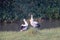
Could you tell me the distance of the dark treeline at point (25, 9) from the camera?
1490cm

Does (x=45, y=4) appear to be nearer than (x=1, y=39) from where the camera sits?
No

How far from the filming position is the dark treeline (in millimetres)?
14898

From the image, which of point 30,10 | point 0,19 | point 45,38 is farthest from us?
point 30,10

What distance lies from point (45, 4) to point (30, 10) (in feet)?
4.23

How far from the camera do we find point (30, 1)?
15547 mm

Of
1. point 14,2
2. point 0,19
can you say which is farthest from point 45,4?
point 0,19

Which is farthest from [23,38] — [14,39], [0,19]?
[0,19]

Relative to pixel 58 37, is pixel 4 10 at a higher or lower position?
lower

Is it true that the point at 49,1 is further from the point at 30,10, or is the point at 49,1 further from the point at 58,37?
the point at 58,37

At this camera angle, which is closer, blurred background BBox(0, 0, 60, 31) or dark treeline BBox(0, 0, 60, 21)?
blurred background BBox(0, 0, 60, 31)

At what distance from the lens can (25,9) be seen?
15.0m

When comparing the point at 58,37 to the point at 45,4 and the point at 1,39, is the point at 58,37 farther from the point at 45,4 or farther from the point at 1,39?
the point at 45,4

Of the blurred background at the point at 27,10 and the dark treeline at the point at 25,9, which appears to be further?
the dark treeline at the point at 25,9

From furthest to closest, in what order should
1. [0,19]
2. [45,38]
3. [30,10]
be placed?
[30,10]
[0,19]
[45,38]
